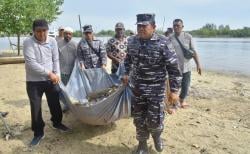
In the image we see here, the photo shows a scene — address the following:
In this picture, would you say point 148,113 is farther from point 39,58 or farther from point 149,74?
point 39,58

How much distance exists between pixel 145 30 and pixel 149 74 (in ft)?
1.72

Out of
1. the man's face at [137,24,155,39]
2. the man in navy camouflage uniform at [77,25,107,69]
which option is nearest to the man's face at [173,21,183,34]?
the man in navy camouflage uniform at [77,25,107,69]

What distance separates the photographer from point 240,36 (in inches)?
3622

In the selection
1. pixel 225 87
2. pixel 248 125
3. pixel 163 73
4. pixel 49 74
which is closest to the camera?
pixel 163 73

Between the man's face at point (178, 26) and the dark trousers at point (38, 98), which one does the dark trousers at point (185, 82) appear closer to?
the man's face at point (178, 26)

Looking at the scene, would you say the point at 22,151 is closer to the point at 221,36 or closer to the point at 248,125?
the point at 248,125

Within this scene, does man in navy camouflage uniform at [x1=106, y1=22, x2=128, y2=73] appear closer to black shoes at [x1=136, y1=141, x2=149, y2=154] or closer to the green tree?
black shoes at [x1=136, y1=141, x2=149, y2=154]

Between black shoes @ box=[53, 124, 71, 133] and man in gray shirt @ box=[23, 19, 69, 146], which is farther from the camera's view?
black shoes @ box=[53, 124, 71, 133]

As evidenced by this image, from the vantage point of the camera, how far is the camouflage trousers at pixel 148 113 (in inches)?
166

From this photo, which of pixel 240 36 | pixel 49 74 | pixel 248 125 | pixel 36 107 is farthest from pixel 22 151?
pixel 240 36

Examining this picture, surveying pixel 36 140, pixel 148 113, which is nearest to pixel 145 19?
pixel 148 113

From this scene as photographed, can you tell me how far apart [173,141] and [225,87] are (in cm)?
624

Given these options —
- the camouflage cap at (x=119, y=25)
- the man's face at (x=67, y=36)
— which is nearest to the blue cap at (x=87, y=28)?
the man's face at (x=67, y=36)

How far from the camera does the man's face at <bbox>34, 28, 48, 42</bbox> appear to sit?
4.48 m
